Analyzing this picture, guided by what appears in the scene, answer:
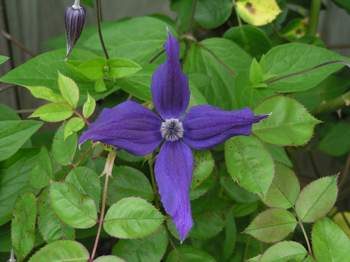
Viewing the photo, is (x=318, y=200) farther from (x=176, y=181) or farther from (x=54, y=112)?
(x=54, y=112)

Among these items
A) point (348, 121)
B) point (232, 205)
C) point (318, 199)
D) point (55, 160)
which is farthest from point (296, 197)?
point (348, 121)

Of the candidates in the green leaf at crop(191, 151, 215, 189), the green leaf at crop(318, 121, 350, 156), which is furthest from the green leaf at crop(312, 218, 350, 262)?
the green leaf at crop(318, 121, 350, 156)

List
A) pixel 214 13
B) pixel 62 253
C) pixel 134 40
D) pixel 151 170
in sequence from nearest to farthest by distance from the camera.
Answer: pixel 62 253
pixel 151 170
pixel 134 40
pixel 214 13

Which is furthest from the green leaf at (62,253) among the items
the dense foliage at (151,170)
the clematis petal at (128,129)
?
the clematis petal at (128,129)

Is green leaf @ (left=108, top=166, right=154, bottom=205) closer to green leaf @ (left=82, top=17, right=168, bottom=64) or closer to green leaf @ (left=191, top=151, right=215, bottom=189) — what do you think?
green leaf @ (left=191, top=151, right=215, bottom=189)

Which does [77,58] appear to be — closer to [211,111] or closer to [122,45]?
[122,45]

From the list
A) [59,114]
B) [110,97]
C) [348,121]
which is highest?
[59,114]

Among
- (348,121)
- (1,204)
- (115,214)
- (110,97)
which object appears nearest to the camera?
(115,214)

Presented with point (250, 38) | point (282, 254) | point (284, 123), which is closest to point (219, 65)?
point (250, 38)
